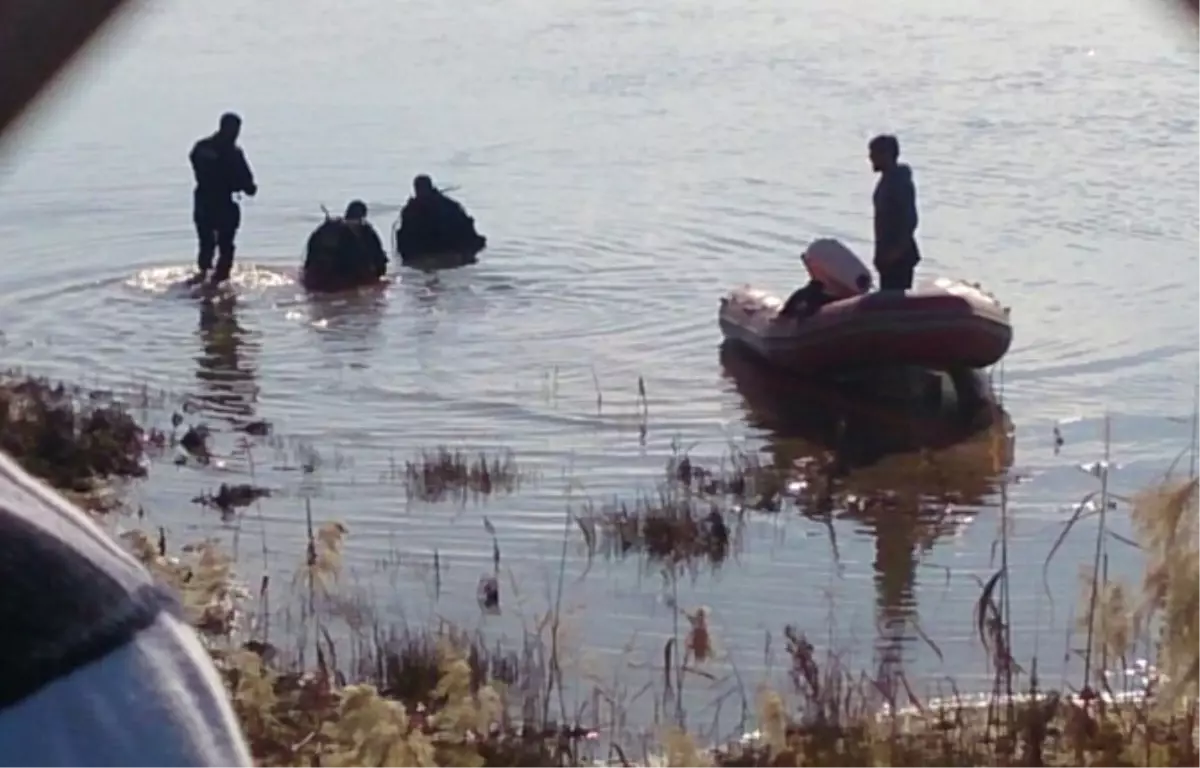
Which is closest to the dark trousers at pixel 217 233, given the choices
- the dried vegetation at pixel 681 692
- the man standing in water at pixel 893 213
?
the man standing in water at pixel 893 213

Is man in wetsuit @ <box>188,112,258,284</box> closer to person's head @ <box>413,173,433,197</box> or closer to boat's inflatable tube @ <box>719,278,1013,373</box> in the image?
person's head @ <box>413,173,433,197</box>

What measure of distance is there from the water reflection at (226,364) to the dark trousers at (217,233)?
1.84 ft

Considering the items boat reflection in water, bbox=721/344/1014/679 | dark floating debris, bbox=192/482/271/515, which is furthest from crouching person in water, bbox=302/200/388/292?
dark floating debris, bbox=192/482/271/515

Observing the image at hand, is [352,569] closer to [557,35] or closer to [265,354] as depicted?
[265,354]

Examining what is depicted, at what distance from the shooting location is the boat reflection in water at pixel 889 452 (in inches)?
Result: 456

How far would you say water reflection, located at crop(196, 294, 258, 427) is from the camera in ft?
50.8

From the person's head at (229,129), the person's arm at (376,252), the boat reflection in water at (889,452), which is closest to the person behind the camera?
the boat reflection in water at (889,452)

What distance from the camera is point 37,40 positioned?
765 mm

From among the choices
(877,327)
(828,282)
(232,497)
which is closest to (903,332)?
(877,327)

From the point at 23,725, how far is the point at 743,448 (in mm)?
13402

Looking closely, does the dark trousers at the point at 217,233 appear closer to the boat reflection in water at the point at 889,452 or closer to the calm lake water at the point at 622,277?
the calm lake water at the point at 622,277

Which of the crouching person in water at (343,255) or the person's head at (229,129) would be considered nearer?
the person's head at (229,129)

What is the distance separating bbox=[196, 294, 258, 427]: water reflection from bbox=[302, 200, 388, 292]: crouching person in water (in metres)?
0.78

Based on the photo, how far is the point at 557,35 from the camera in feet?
155
